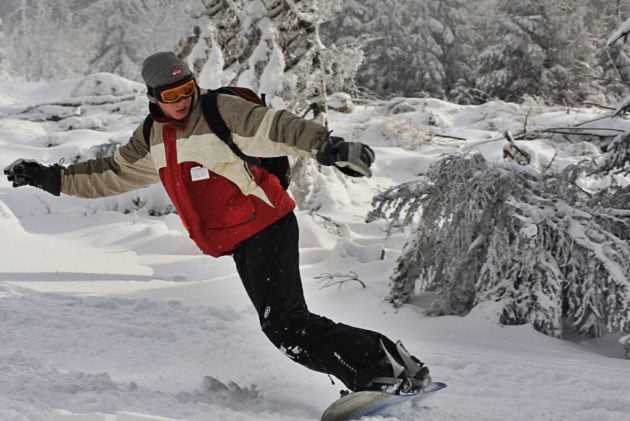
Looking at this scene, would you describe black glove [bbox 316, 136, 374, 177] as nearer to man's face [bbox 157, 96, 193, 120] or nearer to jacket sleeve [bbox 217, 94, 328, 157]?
jacket sleeve [bbox 217, 94, 328, 157]

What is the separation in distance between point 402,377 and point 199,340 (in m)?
1.92

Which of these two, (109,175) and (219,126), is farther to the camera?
(109,175)

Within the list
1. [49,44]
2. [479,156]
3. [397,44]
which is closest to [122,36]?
[397,44]

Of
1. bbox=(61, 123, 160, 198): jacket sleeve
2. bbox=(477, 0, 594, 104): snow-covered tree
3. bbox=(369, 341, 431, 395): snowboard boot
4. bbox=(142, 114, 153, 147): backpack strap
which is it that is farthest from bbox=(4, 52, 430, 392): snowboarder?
bbox=(477, 0, 594, 104): snow-covered tree

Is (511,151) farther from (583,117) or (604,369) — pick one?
(583,117)

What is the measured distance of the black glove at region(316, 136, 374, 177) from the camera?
2.84m

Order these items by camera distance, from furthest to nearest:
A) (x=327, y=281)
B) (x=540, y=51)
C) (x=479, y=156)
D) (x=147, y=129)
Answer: (x=540, y=51) → (x=327, y=281) → (x=479, y=156) → (x=147, y=129)

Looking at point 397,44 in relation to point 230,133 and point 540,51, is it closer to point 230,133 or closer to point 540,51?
point 540,51

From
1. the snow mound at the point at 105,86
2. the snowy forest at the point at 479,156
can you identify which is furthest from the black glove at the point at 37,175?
the snow mound at the point at 105,86

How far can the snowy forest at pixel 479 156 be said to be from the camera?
15.6ft

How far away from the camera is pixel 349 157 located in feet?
9.30

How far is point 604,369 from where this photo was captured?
13.0 feet

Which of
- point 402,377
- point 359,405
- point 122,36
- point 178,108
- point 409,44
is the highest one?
Result: point 122,36

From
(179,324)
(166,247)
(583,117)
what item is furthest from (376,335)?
(583,117)
